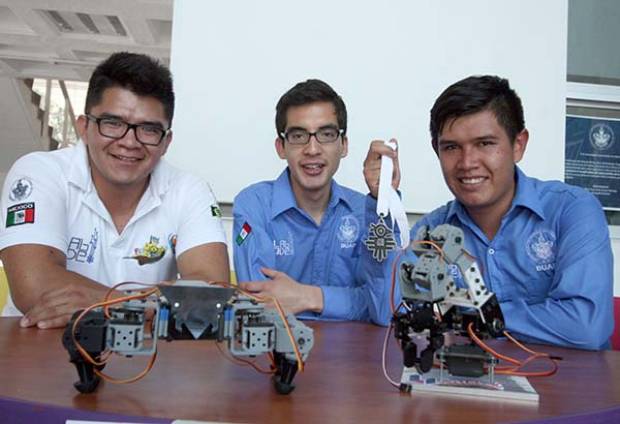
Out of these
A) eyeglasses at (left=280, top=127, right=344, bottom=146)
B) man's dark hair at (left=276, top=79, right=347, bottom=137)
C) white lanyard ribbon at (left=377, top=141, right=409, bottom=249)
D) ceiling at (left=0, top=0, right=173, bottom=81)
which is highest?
ceiling at (left=0, top=0, right=173, bottom=81)

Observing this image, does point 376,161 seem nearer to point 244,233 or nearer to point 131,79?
point 244,233

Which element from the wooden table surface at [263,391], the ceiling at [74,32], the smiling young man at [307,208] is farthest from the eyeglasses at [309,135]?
the ceiling at [74,32]

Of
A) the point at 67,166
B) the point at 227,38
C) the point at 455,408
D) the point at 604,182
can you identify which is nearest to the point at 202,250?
the point at 67,166

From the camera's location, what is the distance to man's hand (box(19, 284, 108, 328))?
4.11ft

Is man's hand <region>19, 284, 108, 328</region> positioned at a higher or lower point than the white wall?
lower

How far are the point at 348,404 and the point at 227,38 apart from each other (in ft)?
7.64

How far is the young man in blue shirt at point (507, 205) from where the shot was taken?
1.54 meters

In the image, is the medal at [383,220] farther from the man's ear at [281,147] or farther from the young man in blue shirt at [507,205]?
the man's ear at [281,147]

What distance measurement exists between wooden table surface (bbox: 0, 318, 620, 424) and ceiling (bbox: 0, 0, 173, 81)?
165 inches

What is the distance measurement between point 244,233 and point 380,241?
52 centimetres

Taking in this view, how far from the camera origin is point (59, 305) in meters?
1.28

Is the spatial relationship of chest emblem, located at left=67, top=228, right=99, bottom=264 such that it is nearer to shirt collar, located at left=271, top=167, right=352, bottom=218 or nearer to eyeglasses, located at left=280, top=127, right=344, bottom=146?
shirt collar, located at left=271, top=167, right=352, bottom=218

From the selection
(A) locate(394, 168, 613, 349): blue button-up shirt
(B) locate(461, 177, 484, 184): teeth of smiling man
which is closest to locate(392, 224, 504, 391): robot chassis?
(A) locate(394, 168, 613, 349): blue button-up shirt

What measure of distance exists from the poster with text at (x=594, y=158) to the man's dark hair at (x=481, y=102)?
5.49ft
